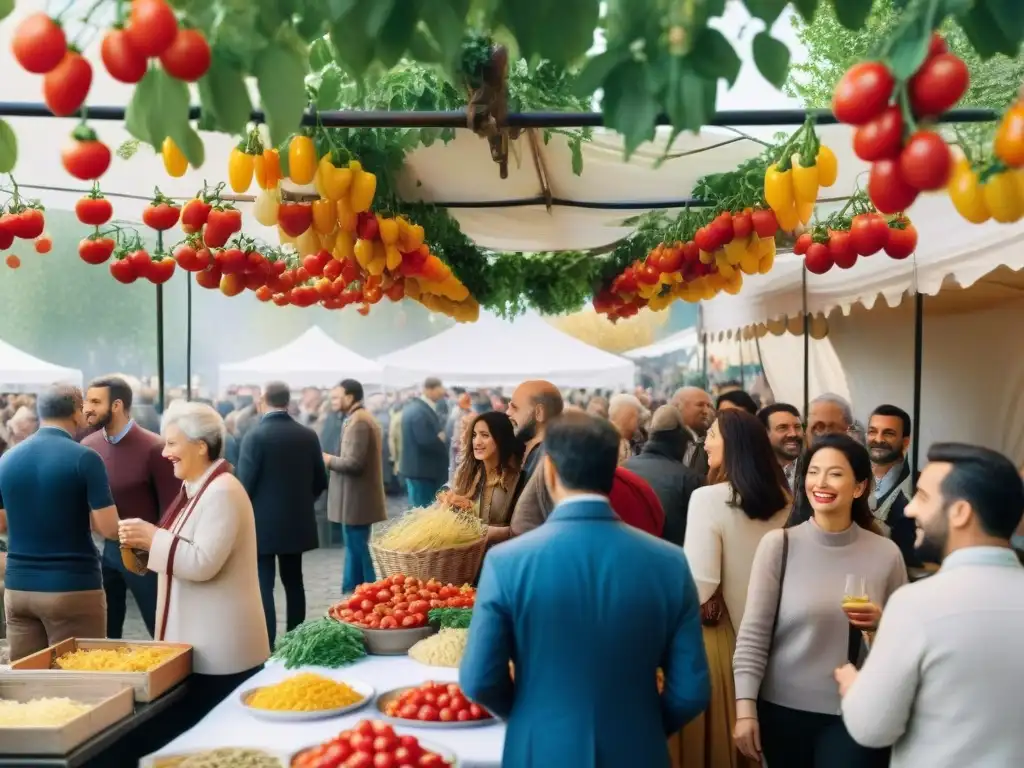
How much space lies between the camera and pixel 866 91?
153cm

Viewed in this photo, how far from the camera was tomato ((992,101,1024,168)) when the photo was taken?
164 cm

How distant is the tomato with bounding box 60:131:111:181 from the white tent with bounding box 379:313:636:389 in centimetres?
1127

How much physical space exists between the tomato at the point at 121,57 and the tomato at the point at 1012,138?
135 centimetres

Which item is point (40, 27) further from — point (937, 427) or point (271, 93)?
point (937, 427)

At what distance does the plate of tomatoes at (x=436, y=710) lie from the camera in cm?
327

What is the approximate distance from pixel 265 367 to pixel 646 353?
29.5 ft

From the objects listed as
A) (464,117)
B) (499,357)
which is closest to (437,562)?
(464,117)

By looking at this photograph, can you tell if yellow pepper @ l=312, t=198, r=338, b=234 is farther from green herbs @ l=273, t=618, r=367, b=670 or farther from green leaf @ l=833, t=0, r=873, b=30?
green leaf @ l=833, t=0, r=873, b=30

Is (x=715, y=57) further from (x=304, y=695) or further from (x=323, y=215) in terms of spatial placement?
(x=323, y=215)

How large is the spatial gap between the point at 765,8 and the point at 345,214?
9.63 feet

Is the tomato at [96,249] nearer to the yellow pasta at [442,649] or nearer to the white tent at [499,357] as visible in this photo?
the yellow pasta at [442,649]

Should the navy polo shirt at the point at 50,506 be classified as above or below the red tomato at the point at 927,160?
below

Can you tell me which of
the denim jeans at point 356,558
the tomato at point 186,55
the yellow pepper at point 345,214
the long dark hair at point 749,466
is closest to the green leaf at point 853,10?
the tomato at point 186,55

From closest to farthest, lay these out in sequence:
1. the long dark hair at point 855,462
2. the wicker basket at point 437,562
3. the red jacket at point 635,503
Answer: the long dark hair at point 855,462 < the red jacket at point 635,503 < the wicker basket at point 437,562
